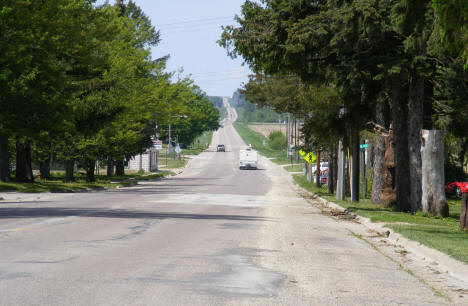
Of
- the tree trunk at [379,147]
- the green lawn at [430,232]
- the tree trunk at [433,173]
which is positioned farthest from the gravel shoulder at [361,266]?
the tree trunk at [379,147]

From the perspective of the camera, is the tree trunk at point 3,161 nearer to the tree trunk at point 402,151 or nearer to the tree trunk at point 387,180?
the tree trunk at point 387,180

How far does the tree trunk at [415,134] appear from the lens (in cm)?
2280

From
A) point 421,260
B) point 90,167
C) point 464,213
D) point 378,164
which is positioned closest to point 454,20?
point 421,260

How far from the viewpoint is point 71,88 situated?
138 ft

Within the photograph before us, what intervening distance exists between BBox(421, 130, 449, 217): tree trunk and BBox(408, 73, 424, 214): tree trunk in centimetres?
30

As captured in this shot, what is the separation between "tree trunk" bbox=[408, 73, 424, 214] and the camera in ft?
74.8

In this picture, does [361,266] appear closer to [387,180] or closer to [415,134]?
[415,134]

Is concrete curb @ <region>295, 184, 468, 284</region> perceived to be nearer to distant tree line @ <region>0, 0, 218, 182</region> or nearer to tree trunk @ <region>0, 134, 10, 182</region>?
distant tree line @ <region>0, 0, 218, 182</region>

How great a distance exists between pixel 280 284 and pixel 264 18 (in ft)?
50.8

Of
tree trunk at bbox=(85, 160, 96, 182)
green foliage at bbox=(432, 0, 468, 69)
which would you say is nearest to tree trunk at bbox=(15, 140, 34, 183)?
tree trunk at bbox=(85, 160, 96, 182)

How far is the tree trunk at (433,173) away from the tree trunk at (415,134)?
30 cm

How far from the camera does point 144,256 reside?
11.2 m

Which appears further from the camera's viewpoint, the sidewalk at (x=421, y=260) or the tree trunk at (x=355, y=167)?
the tree trunk at (x=355, y=167)

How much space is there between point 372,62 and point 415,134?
125 inches
